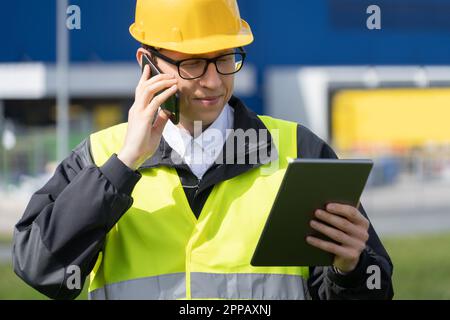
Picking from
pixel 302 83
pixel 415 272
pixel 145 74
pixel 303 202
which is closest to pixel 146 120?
pixel 145 74

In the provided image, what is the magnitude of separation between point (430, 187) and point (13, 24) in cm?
824

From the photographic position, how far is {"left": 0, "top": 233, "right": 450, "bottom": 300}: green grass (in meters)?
7.43

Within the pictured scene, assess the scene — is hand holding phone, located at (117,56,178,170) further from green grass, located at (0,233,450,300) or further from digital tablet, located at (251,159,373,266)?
green grass, located at (0,233,450,300)

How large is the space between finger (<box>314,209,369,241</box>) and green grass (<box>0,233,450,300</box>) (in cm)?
468

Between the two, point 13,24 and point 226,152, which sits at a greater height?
point 13,24

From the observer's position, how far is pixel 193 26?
2268mm

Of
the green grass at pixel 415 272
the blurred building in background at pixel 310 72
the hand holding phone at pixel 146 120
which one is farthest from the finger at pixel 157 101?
the blurred building in background at pixel 310 72

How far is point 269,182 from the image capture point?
2.32 metres

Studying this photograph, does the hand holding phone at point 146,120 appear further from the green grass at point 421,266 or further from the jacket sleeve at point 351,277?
the green grass at point 421,266

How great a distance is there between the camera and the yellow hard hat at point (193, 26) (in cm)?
225

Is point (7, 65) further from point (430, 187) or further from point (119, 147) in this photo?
point (119, 147)

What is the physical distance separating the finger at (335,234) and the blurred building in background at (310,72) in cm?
1534

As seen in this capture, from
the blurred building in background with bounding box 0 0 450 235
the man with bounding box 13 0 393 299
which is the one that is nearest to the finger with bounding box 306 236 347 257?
the man with bounding box 13 0 393 299

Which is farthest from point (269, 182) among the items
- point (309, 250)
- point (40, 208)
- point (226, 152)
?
point (40, 208)
